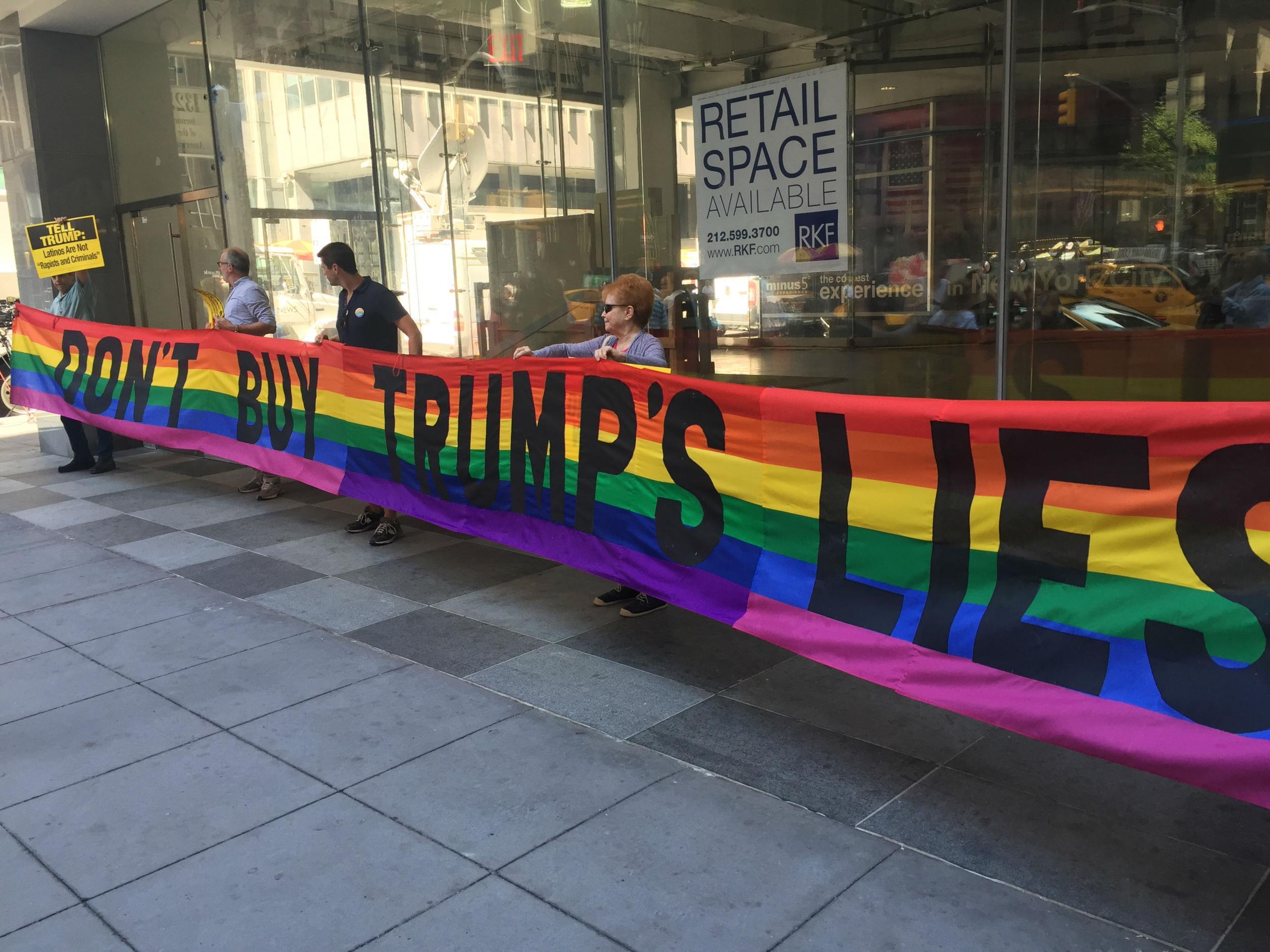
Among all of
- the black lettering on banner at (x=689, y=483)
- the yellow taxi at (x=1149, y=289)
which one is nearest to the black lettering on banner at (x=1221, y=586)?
the black lettering on banner at (x=689, y=483)

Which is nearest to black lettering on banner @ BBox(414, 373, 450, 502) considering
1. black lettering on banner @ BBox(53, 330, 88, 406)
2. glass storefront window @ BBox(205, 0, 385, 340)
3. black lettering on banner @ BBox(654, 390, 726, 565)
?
black lettering on banner @ BBox(654, 390, 726, 565)

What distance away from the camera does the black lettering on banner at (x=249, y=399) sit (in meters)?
8.03

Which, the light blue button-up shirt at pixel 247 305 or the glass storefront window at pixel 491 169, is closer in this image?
the glass storefront window at pixel 491 169

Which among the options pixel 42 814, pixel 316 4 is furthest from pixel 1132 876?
pixel 316 4

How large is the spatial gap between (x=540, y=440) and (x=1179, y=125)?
3.70 m

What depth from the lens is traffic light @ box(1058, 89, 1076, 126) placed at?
18.4 feet

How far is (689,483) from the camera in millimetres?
4711

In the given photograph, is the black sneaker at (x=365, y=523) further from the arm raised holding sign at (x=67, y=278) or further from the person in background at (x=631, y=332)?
the arm raised holding sign at (x=67, y=278)

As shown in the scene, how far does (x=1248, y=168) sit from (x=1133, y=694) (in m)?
3.28

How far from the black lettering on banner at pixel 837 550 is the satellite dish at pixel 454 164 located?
5.60 m

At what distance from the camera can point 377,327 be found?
727 centimetres

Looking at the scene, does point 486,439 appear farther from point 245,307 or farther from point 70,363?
point 70,363

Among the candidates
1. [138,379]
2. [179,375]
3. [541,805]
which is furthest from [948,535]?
[138,379]

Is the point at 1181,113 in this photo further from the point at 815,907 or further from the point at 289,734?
the point at 289,734
